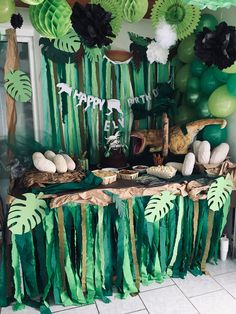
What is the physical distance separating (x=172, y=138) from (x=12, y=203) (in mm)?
1324

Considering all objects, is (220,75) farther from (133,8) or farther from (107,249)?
(107,249)

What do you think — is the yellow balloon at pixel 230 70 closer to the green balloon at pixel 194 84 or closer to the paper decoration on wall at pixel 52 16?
the green balloon at pixel 194 84

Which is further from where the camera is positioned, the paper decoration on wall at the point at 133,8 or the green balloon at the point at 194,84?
the green balloon at the point at 194,84

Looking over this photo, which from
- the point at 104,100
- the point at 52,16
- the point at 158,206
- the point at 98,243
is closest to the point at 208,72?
the point at 104,100

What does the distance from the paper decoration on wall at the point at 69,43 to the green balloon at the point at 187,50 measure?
868mm

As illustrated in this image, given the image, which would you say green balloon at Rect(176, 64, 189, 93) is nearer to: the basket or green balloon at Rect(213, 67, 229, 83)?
green balloon at Rect(213, 67, 229, 83)

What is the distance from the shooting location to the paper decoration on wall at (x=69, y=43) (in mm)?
2406

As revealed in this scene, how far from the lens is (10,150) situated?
2.36m

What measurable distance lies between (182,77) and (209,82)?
33cm

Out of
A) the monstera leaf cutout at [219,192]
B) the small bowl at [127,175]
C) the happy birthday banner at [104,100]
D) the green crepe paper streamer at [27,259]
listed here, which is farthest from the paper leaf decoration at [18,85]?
the monstera leaf cutout at [219,192]

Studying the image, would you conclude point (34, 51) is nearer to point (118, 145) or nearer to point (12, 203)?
point (118, 145)

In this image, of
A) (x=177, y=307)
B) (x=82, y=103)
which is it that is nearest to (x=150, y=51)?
(x=82, y=103)

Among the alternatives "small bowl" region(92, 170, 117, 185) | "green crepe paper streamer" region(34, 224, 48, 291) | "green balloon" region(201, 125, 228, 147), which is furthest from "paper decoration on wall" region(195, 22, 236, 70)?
"green crepe paper streamer" region(34, 224, 48, 291)

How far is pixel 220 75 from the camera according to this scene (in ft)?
7.43
